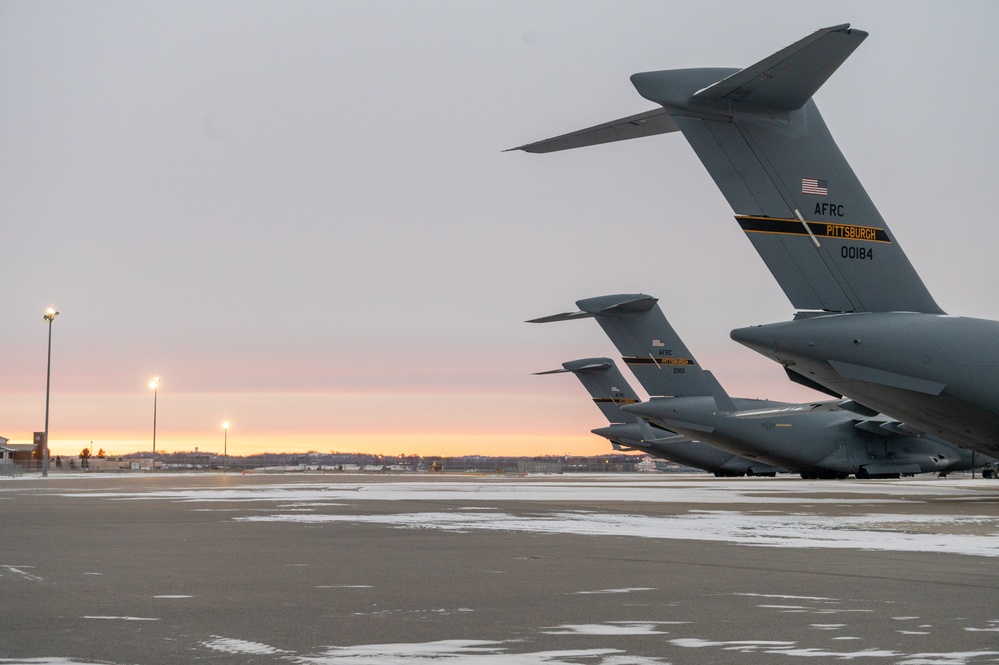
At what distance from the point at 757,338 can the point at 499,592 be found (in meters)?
13.2

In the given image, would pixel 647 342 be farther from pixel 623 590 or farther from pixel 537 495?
pixel 623 590

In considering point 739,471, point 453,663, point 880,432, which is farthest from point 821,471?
point 453,663

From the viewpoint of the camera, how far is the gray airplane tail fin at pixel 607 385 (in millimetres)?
53906

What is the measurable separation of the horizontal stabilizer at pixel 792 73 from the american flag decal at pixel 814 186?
1.45m

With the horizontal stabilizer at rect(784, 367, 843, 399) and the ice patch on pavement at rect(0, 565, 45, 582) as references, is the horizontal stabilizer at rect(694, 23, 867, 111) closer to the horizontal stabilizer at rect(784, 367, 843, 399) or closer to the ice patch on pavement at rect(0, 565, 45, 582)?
the horizontal stabilizer at rect(784, 367, 843, 399)

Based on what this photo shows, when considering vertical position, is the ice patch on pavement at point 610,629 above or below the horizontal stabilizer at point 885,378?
below

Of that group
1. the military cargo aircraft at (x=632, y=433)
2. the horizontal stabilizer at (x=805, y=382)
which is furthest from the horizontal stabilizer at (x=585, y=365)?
the horizontal stabilizer at (x=805, y=382)

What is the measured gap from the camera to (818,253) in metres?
19.1

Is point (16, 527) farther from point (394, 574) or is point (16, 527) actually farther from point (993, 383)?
point (993, 383)

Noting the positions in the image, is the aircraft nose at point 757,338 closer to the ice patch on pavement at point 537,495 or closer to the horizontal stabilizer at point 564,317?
the ice patch on pavement at point 537,495

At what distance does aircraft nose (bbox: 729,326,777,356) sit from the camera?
62.8ft

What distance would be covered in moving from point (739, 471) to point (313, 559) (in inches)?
1834

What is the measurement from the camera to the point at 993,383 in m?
19.7

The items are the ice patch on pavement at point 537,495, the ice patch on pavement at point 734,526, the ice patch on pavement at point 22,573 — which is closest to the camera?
the ice patch on pavement at point 22,573
